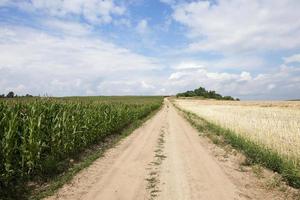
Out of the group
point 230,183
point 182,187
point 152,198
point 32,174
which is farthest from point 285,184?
point 32,174

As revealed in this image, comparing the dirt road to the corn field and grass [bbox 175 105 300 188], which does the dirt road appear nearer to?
the corn field

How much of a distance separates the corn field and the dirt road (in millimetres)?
1337

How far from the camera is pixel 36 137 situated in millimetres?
11164

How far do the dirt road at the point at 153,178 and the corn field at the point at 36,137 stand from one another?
1337 mm

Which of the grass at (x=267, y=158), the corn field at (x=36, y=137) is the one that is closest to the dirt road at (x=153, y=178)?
the corn field at (x=36, y=137)

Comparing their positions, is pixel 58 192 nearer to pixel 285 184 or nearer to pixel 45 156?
pixel 45 156

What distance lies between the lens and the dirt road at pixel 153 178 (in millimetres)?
9391

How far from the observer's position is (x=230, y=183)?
10.9 m

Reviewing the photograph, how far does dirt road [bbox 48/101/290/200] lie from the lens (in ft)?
30.8

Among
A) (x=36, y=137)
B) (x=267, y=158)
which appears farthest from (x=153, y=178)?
(x=267, y=158)

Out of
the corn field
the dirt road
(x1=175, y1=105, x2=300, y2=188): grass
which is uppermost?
the corn field

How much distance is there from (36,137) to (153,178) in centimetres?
393

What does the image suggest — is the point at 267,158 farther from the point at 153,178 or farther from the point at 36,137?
the point at 36,137

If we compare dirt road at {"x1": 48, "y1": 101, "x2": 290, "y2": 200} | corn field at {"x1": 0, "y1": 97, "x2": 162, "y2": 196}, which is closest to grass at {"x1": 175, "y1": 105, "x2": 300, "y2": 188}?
dirt road at {"x1": 48, "y1": 101, "x2": 290, "y2": 200}
